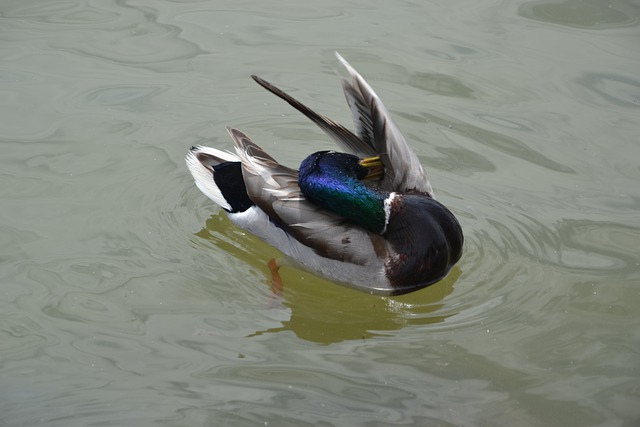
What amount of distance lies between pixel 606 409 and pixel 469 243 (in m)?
1.57

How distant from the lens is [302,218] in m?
5.81

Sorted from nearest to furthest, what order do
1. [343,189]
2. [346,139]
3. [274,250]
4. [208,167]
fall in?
[343,189]
[346,139]
[274,250]
[208,167]

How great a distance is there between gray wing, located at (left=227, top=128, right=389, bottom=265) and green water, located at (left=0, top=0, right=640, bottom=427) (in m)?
0.30

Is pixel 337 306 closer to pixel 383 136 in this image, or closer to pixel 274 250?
pixel 274 250

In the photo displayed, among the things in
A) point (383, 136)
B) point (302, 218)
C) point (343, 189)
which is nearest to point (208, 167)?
point (302, 218)

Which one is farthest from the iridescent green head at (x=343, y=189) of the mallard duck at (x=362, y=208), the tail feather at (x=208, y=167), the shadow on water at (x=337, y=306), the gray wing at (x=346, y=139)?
the tail feather at (x=208, y=167)

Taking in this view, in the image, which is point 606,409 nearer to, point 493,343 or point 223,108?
point 493,343

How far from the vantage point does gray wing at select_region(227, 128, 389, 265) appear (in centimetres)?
573

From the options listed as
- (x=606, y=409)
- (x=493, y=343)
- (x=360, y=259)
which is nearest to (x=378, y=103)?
(x=360, y=259)

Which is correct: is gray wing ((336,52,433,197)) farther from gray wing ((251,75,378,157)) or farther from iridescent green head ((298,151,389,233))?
iridescent green head ((298,151,389,233))

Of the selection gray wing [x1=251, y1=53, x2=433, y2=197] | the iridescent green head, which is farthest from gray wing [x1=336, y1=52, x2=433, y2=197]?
the iridescent green head

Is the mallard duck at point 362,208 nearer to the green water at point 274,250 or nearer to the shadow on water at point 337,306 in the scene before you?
the shadow on water at point 337,306

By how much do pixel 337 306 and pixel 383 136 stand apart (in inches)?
40.3

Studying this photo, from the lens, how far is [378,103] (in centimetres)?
564
